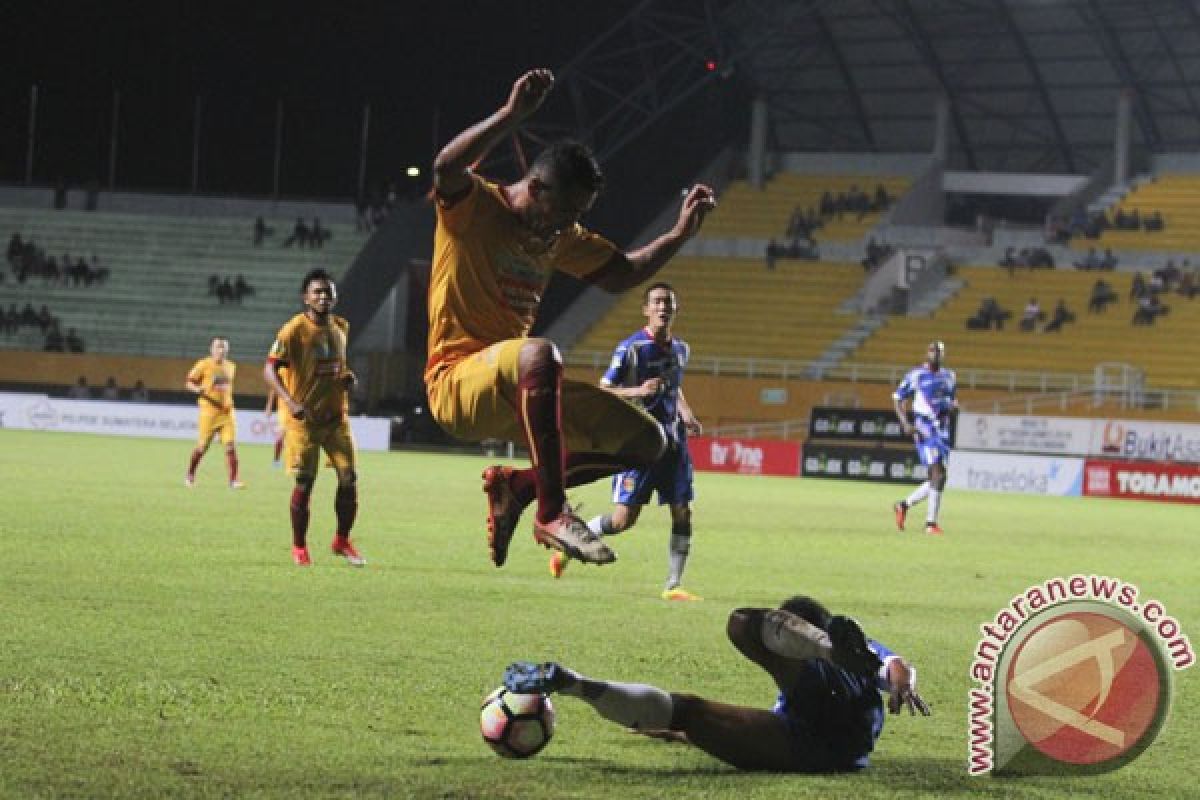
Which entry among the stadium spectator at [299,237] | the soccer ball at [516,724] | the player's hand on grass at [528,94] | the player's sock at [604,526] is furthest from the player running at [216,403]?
the stadium spectator at [299,237]

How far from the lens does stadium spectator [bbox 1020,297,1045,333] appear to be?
164 ft

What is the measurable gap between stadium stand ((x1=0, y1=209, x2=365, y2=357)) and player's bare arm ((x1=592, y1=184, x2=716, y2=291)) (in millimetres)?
42712

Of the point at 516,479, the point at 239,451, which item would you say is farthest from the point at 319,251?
the point at 516,479

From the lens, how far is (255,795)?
6180mm

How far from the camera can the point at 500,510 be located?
26.0 ft

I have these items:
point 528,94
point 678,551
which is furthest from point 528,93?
point 678,551

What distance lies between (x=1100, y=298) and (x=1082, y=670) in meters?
45.5

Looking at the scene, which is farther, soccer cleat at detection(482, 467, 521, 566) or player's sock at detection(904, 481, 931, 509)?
player's sock at detection(904, 481, 931, 509)

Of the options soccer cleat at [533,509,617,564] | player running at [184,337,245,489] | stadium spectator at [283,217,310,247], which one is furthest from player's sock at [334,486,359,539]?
stadium spectator at [283,217,310,247]

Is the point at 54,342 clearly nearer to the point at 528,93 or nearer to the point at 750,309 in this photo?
the point at 750,309

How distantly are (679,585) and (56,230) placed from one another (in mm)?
44903

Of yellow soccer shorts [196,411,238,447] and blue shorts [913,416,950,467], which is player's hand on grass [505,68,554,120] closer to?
blue shorts [913,416,950,467]

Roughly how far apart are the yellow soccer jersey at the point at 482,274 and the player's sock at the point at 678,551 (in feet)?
20.7

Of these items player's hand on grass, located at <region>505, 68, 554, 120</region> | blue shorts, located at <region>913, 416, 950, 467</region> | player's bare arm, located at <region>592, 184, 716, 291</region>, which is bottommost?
blue shorts, located at <region>913, 416, 950, 467</region>
